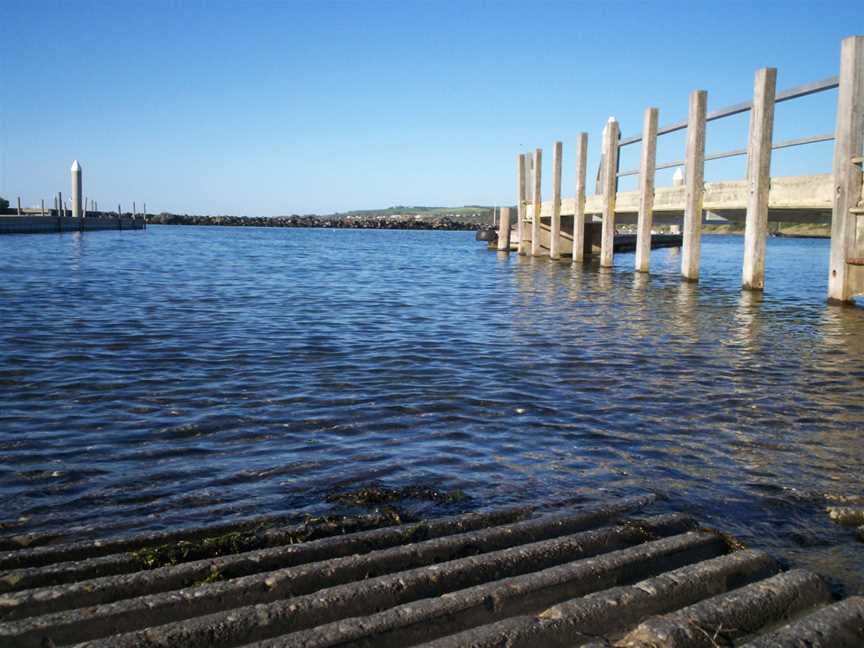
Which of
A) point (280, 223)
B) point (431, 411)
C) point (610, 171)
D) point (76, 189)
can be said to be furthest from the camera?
point (280, 223)

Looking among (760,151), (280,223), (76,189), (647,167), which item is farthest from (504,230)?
(280,223)

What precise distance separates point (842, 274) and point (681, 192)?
5574mm

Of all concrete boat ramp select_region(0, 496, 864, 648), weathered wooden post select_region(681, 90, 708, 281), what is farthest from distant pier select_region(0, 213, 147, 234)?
concrete boat ramp select_region(0, 496, 864, 648)

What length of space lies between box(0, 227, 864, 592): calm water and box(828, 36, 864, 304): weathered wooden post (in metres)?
1.21

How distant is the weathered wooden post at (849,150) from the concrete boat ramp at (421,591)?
9588 mm

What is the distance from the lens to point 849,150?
36.8 feet

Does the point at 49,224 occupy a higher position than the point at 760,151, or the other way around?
the point at 760,151

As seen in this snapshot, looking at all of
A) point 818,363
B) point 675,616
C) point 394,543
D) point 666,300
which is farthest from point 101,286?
point 675,616

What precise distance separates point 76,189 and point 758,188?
59.0 m

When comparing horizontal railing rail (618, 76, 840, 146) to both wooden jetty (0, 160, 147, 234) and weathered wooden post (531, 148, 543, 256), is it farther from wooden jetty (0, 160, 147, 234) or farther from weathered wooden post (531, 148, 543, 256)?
wooden jetty (0, 160, 147, 234)

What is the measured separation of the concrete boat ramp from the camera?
2393mm

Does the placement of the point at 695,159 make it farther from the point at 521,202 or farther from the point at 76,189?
the point at 76,189

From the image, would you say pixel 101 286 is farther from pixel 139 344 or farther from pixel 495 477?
pixel 495 477

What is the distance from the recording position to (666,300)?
15.3m
